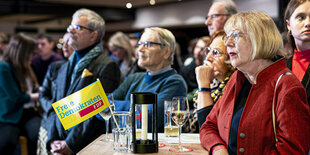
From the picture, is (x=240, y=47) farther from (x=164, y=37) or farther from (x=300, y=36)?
(x=164, y=37)

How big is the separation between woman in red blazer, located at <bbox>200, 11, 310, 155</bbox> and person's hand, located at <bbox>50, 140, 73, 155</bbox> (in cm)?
135

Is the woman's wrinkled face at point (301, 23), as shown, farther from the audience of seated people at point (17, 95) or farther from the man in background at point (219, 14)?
the audience of seated people at point (17, 95)

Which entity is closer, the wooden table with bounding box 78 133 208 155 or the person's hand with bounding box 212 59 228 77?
the wooden table with bounding box 78 133 208 155

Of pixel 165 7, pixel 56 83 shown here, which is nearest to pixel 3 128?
pixel 56 83

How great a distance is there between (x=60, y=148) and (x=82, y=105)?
39.4 inches

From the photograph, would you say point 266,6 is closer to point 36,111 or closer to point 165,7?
point 165,7

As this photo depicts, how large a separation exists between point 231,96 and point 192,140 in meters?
0.38

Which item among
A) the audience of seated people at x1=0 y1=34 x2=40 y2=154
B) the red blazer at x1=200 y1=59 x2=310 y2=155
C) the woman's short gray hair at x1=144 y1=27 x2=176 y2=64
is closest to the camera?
the red blazer at x1=200 y1=59 x2=310 y2=155

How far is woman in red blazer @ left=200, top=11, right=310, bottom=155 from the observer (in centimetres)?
130

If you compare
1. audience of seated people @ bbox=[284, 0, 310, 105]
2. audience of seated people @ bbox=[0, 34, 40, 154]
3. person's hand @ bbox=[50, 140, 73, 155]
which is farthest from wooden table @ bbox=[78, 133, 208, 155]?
audience of seated people @ bbox=[0, 34, 40, 154]

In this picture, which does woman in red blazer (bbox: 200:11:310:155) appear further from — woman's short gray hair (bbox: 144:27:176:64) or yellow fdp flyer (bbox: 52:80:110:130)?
woman's short gray hair (bbox: 144:27:176:64)

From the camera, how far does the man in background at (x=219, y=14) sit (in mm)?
2912

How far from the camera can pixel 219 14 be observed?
9.57 feet

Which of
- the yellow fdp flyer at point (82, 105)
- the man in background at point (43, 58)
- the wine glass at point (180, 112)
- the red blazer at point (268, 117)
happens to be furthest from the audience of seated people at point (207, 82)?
the man in background at point (43, 58)
